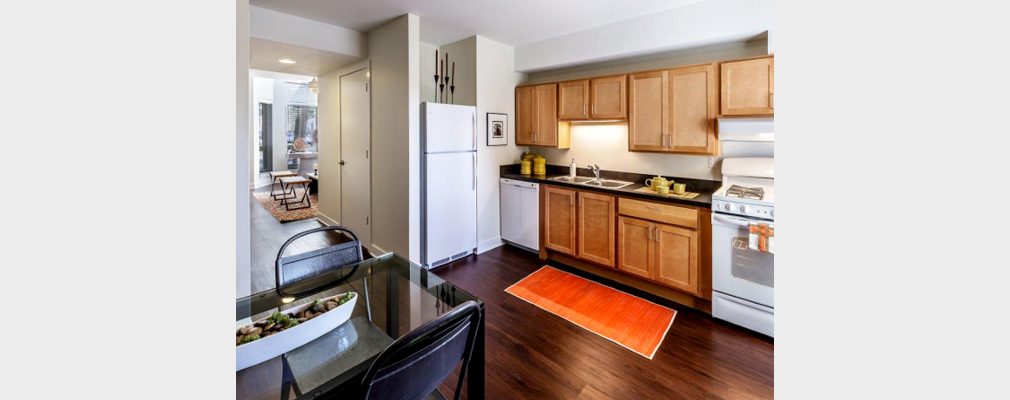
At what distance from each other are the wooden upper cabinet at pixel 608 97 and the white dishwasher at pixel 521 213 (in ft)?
3.08

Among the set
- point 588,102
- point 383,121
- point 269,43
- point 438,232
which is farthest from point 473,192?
point 269,43

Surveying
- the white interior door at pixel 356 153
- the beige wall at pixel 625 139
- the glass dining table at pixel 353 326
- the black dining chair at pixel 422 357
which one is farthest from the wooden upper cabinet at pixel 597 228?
the black dining chair at pixel 422 357

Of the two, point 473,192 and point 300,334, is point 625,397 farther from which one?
point 473,192

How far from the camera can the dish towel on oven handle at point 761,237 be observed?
2.42 meters

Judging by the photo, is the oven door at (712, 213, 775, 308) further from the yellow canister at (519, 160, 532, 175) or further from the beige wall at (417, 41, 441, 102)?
the beige wall at (417, 41, 441, 102)

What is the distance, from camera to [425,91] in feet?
13.7

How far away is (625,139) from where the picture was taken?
3891 mm

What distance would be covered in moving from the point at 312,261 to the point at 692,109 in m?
2.86

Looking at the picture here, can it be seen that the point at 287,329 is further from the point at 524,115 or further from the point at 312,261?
the point at 524,115

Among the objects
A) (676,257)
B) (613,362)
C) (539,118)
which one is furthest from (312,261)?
(539,118)

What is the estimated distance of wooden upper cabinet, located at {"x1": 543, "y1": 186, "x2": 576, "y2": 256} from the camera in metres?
3.71

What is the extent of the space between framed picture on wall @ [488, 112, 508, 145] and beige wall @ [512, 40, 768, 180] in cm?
49

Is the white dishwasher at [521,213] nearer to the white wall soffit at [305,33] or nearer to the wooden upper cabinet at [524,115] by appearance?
the wooden upper cabinet at [524,115]

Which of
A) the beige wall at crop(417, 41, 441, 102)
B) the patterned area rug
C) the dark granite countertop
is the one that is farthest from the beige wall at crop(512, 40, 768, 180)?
the patterned area rug
